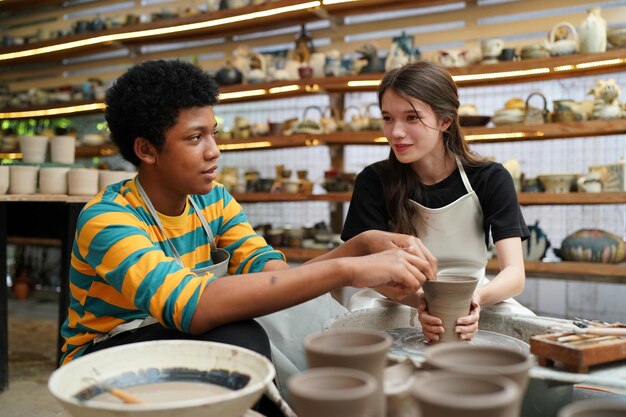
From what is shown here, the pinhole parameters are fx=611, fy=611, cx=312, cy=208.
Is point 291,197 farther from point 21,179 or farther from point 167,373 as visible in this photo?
point 167,373

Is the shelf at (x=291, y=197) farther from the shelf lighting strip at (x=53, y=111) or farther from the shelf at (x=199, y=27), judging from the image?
the shelf lighting strip at (x=53, y=111)

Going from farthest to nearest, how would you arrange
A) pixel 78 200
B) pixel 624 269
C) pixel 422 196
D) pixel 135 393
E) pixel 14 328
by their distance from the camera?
pixel 14 328 → pixel 624 269 → pixel 78 200 → pixel 422 196 → pixel 135 393

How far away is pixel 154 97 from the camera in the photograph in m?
1.76

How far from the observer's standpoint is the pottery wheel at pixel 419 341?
4.80ft

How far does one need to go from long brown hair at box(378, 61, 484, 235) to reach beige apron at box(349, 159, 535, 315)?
6 centimetres

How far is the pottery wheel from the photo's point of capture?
146cm

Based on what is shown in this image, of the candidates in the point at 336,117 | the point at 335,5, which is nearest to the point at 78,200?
the point at 336,117

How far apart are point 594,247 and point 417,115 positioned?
245 centimetres

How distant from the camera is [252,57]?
5.58 metres

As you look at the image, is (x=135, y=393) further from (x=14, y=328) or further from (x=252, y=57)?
(x=252, y=57)

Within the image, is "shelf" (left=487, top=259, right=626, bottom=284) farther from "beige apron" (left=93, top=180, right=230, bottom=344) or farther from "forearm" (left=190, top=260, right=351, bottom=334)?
"forearm" (left=190, top=260, right=351, bottom=334)

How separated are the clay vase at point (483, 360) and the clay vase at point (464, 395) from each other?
0.04m

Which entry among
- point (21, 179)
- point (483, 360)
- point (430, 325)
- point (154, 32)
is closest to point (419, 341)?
point (430, 325)

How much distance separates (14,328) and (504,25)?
4705 millimetres
